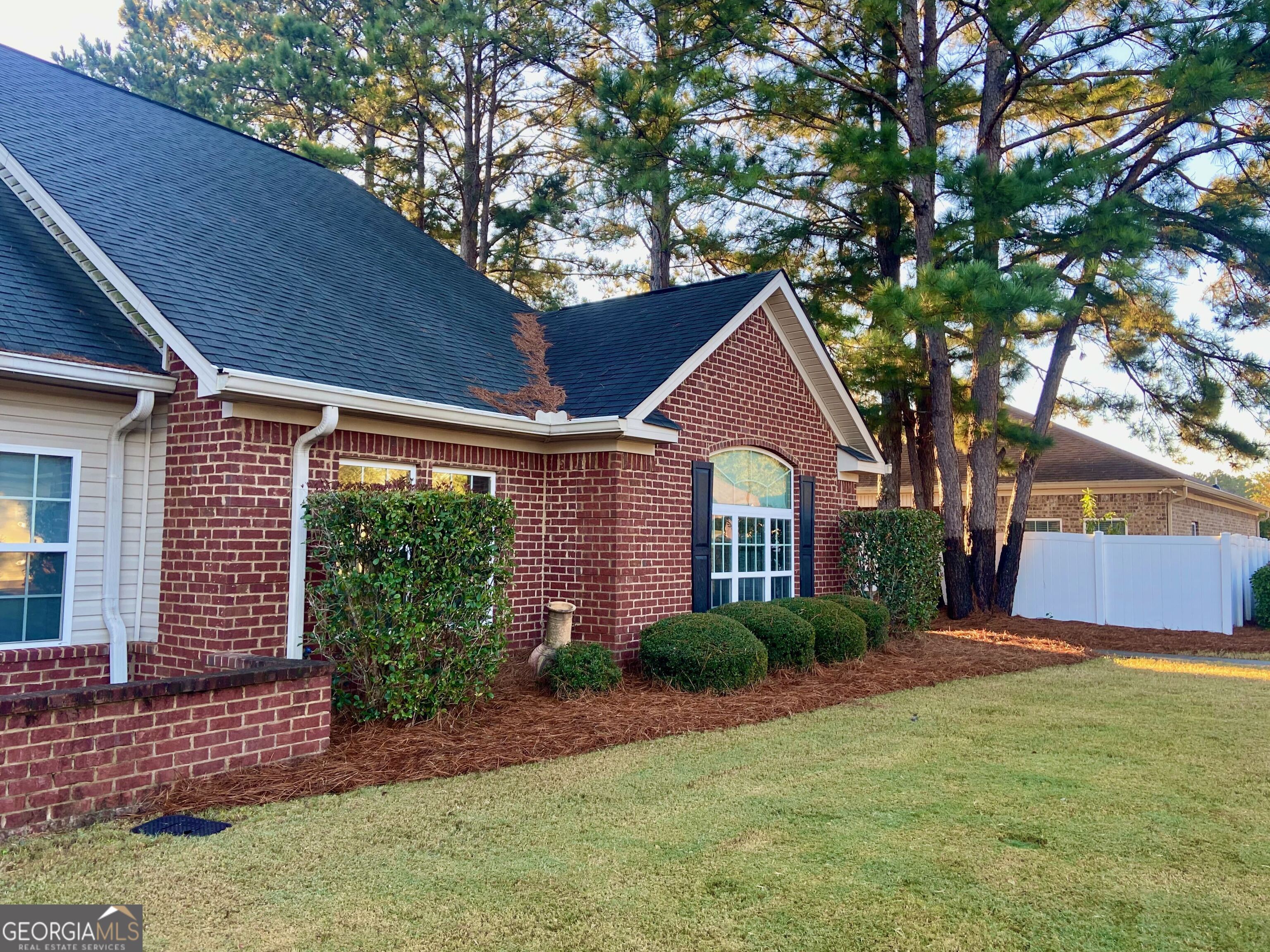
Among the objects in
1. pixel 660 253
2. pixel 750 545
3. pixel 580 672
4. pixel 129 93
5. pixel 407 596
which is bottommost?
pixel 580 672

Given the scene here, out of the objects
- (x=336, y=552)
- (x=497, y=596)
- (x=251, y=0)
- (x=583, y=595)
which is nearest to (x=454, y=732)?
(x=497, y=596)

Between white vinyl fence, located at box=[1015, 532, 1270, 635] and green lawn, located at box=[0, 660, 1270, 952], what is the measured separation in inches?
387

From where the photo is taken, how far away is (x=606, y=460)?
34.1 ft

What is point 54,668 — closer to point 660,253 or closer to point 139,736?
point 139,736

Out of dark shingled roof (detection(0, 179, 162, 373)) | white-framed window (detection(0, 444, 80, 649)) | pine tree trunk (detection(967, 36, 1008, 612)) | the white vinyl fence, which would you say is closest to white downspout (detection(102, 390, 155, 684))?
white-framed window (detection(0, 444, 80, 649))

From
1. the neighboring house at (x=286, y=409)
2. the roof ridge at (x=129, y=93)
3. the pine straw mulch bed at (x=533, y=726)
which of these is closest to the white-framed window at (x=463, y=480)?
the neighboring house at (x=286, y=409)

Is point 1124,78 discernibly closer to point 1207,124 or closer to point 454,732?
point 1207,124

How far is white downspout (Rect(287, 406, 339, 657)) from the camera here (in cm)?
788

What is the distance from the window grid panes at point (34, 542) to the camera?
24.0 ft

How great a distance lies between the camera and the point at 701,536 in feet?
37.7

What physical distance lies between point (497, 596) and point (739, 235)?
1443cm

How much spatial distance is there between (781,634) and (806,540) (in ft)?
10.4

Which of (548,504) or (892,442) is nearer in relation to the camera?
(548,504)

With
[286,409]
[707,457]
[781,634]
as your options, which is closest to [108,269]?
[286,409]
